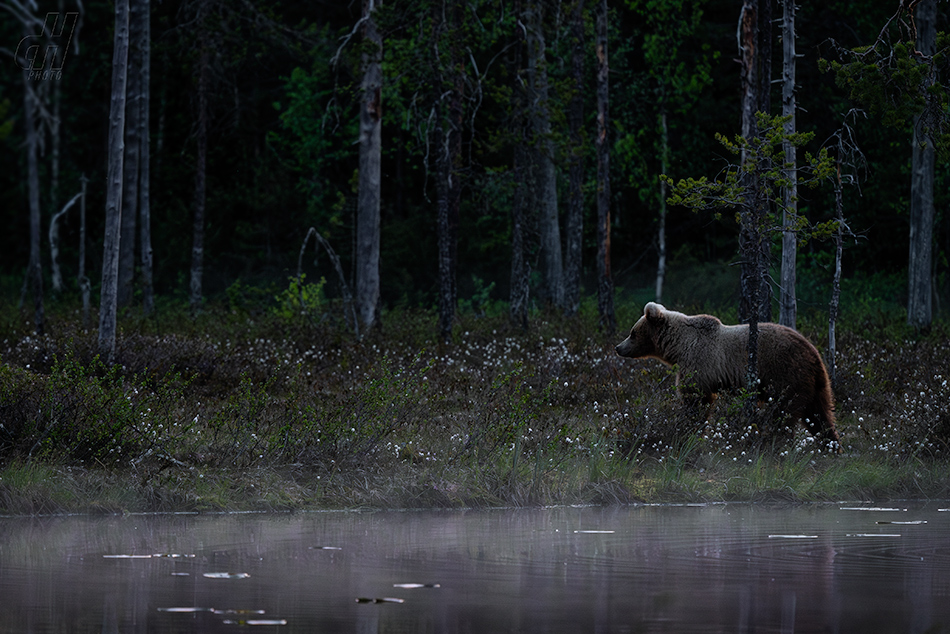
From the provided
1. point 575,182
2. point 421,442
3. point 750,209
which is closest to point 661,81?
point 575,182

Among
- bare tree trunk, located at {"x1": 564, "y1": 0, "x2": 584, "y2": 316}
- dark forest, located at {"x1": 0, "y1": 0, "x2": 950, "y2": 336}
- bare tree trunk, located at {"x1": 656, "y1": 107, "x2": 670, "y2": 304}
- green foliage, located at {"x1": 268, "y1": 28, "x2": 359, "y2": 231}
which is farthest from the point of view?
green foliage, located at {"x1": 268, "y1": 28, "x2": 359, "y2": 231}

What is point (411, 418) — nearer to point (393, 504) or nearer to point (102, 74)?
point (393, 504)

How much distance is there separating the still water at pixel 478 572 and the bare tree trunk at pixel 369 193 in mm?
13088

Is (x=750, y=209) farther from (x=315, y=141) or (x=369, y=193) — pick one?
(x=315, y=141)

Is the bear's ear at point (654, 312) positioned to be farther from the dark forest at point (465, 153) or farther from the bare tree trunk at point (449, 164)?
the dark forest at point (465, 153)

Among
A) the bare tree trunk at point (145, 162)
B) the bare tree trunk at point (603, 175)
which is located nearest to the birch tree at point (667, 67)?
the bare tree trunk at point (603, 175)

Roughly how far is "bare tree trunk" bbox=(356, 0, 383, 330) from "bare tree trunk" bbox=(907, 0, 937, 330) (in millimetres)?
11104

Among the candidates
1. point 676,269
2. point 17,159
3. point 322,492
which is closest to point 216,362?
point 322,492

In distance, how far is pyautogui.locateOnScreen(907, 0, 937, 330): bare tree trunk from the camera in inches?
993

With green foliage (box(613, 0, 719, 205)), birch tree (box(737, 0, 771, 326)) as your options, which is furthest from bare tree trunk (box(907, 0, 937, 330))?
green foliage (box(613, 0, 719, 205))

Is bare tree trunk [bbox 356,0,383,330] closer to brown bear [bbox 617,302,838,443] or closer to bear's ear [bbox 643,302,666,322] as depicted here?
bear's ear [bbox 643,302,666,322]

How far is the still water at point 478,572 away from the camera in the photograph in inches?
240

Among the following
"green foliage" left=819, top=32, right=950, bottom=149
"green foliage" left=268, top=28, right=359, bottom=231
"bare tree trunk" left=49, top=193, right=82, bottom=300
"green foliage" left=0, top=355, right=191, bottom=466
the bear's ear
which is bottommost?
"green foliage" left=0, top=355, right=191, bottom=466

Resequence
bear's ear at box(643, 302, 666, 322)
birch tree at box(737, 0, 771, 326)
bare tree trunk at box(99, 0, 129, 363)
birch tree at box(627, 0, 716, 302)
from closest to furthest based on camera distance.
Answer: birch tree at box(737, 0, 771, 326) → bear's ear at box(643, 302, 666, 322) → bare tree trunk at box(99, 0, 129, 363) → birch tree at box(627, 0, 716, 302)
